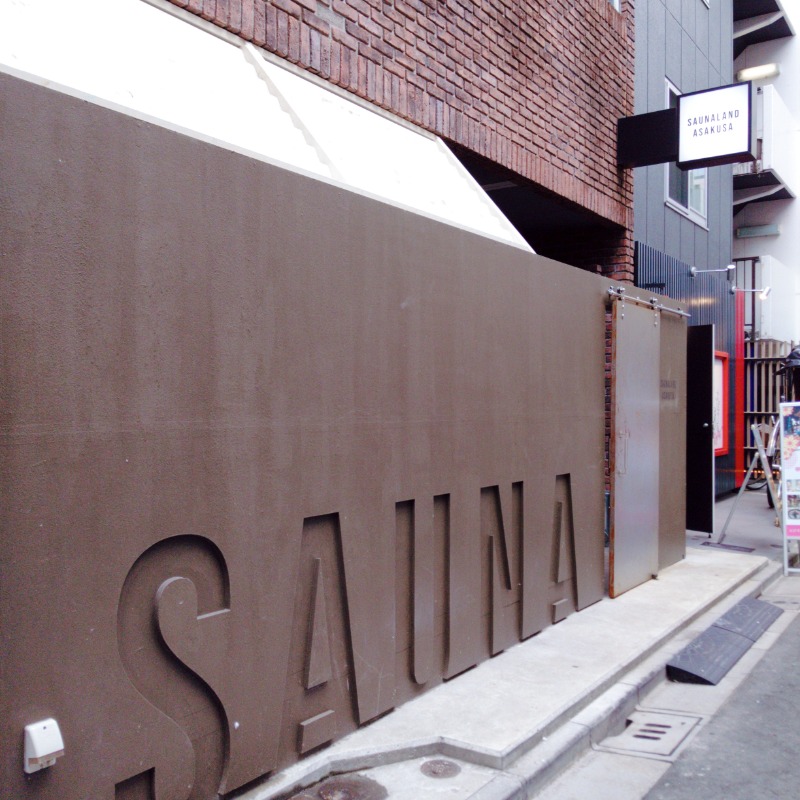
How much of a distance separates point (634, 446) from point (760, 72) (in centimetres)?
1922

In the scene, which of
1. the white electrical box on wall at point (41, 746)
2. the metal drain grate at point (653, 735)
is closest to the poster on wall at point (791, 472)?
the metal drain grate at point (653, 735)

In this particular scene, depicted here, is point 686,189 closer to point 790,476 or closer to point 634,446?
point 790,476

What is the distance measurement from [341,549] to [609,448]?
13.2 feet

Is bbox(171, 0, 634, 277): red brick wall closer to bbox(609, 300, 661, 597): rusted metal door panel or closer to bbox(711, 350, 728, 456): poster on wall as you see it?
bbox(609, 300, 661, 597): rusted metal door panel

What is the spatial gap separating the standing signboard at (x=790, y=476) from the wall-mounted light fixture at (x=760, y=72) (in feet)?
53.8

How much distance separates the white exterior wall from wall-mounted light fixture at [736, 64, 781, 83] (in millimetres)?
164

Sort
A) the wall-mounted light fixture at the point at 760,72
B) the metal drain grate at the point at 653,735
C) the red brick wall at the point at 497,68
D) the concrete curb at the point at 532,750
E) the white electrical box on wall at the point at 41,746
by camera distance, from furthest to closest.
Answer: the wall-mounted light fixture at the point at 760,72, the red brick wall at the point at 497,68, the metal drain grate at the point at 653,735, the concrete curb at the point at 532,750, the white electrical box on wall at the point at 41,746

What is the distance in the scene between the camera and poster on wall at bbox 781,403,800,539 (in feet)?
31.7

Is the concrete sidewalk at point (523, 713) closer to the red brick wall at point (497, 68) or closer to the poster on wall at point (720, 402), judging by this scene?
the red brick wall at point (497, 68)

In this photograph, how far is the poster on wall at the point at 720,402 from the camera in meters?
15.3

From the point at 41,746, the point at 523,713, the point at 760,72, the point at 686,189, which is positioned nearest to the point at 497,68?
the point at 523,713

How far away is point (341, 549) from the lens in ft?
14.0

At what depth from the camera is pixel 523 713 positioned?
4.68 metres

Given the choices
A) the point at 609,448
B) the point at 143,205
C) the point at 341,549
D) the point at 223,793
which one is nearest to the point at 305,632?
the point at 341,549
